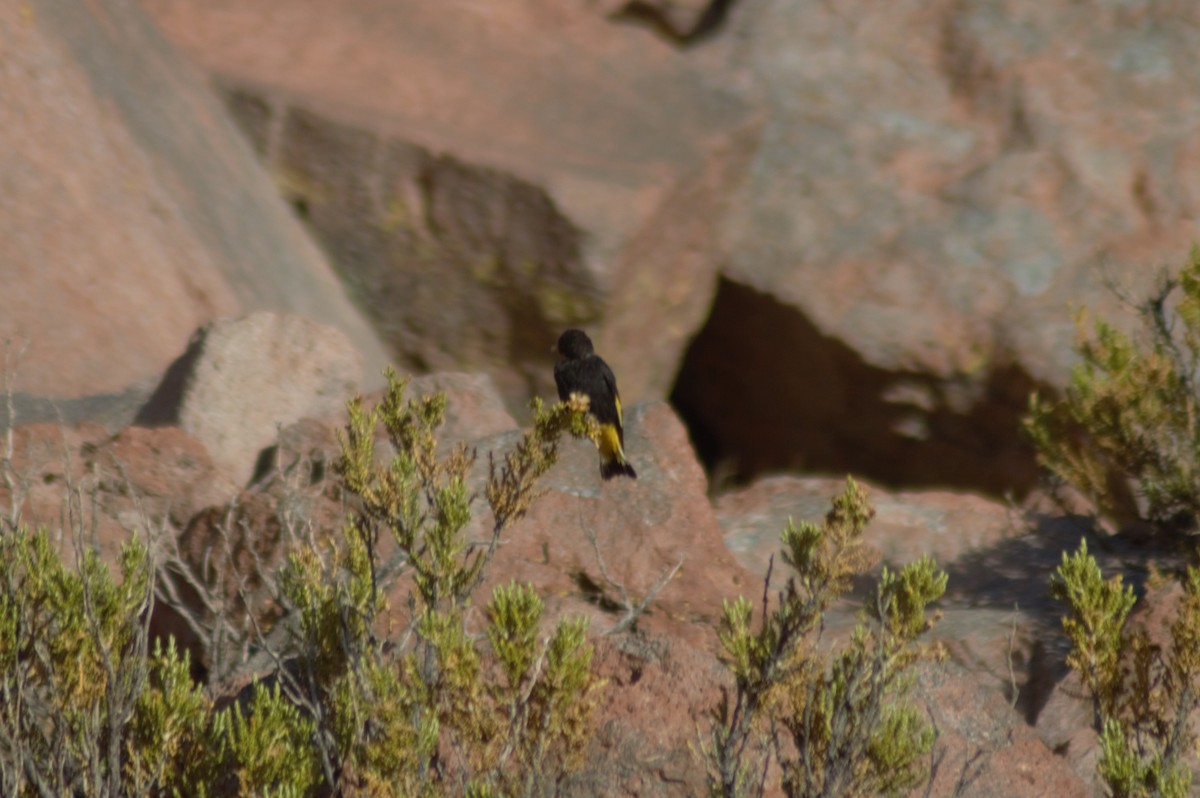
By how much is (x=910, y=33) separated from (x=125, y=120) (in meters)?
4.69

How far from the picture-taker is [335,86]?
8.82 meters

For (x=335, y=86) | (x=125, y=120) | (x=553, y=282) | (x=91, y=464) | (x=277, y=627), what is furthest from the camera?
(x=335, y=86)

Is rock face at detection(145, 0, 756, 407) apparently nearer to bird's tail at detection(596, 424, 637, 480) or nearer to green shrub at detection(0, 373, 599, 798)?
bird's tail at detection(596, 424, 637, 480)

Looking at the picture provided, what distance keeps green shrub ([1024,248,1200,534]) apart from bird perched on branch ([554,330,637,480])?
1.82m

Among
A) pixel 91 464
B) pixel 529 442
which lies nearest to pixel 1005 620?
pixel 529 442

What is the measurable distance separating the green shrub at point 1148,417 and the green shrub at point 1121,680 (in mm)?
2194

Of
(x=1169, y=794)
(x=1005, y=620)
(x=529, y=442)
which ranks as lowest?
(x=1005, y=620)

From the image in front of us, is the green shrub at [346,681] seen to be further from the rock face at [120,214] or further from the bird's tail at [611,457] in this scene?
the rock face at [120,214]

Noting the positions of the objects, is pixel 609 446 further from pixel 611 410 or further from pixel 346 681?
pixel 346 681

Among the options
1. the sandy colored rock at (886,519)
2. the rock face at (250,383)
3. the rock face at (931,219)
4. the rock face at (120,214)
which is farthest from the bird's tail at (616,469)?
the rock face at (931,219)

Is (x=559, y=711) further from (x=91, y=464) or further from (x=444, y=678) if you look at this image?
(x=91, y=464)

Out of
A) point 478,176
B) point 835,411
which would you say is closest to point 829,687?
point 478,176

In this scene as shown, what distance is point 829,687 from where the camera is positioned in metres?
3.67

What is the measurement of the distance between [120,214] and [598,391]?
8.56 ft
